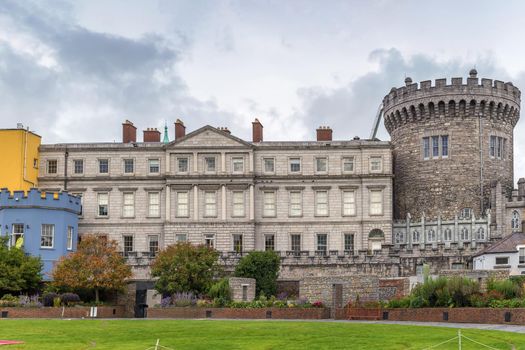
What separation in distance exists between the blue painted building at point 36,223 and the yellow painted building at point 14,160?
693cm

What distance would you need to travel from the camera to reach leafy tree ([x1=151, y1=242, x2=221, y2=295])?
176 ft

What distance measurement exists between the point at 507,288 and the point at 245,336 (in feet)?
41.7

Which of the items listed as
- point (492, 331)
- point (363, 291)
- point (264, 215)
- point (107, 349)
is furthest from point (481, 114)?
point (107, 349)

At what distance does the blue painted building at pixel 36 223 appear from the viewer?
61969mm

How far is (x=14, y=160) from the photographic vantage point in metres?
70.5

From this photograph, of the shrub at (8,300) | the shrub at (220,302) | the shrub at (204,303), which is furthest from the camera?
the shrub at (8,300)

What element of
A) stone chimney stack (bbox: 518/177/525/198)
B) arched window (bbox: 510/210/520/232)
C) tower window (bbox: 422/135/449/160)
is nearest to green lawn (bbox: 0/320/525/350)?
arched window (bbox: 510/210/520/232)

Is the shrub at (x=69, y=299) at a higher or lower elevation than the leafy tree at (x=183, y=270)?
lower

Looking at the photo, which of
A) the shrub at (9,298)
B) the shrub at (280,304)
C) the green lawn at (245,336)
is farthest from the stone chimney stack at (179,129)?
the green lawn at (245,336)

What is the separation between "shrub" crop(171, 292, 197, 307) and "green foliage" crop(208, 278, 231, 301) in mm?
1067

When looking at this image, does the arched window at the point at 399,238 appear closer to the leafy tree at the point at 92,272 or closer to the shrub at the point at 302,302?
the leafy tree at the point at 92,272

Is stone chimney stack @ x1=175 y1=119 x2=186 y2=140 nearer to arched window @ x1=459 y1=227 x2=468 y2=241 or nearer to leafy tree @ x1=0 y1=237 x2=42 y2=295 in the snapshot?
leafy tree @ x1=0 y1=237 x2=42 y2=295

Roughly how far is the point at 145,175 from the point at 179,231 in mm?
5232

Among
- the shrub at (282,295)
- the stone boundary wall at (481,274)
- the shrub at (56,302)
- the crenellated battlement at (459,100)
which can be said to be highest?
the crenellated battlement at (459,100)
